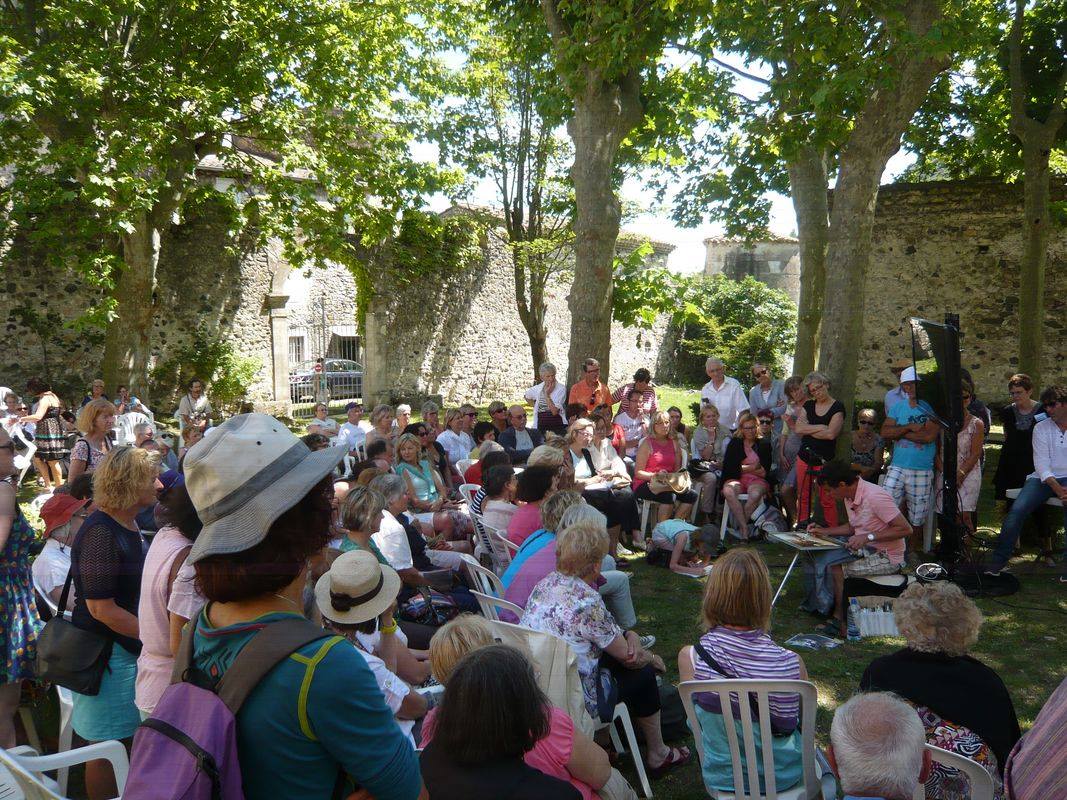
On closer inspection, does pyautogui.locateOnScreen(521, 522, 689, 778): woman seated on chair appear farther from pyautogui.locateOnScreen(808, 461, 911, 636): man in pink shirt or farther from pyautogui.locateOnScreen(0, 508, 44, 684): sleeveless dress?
pyautogui.locateOnScreen(808, 461, 911, 636): man in pink shirt

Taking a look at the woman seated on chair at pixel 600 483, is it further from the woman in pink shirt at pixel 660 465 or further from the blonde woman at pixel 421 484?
the blonde woman at pixel 421 484

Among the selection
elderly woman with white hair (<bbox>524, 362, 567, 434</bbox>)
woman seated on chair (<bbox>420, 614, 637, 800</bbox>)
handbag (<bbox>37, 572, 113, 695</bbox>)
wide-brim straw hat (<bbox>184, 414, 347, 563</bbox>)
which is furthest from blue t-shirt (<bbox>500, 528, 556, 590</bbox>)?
elderly woman with white hair (<bbox>524, 362, 567, 434</bbox>)

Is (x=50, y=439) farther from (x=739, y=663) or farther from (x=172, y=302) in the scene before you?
(x=739, y=663)

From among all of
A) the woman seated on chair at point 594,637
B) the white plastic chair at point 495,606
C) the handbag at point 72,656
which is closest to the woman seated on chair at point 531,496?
the white plastic chair at point 495,606

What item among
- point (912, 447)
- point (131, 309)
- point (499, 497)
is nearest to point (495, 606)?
point (499, 497)

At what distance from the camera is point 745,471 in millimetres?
7039

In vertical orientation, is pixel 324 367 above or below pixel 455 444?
above

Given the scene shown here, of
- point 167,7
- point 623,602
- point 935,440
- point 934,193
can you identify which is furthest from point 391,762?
point 934,193

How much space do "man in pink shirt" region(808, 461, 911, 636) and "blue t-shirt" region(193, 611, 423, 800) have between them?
424cm

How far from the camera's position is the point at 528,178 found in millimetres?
17609

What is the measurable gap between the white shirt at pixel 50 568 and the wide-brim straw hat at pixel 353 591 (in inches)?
60.5

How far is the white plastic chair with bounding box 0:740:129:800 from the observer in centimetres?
193

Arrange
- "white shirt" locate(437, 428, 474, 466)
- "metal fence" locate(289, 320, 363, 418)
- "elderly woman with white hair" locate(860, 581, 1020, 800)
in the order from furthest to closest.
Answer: "metal fence" locate(289, 320, 363, 418)
"white shirt" locate(437, 428, 474, 466)
"elderly woman with white hair" locate(860, 581, 1020, 800)

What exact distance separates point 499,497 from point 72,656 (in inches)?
117
